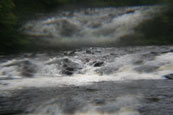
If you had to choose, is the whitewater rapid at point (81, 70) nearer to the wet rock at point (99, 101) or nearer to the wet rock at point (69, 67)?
the wet rock at point (69, 67)

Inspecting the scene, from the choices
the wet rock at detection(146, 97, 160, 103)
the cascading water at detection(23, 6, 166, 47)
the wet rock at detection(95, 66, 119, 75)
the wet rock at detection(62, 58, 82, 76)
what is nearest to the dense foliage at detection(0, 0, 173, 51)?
the cascading water at detection(23, 6, 166, 47)

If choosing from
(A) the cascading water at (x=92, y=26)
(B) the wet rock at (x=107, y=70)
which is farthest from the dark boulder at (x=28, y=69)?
Answer: (A) the cascading water at (x=92, y=26)

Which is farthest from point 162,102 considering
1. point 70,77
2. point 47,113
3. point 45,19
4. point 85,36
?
point 45,19

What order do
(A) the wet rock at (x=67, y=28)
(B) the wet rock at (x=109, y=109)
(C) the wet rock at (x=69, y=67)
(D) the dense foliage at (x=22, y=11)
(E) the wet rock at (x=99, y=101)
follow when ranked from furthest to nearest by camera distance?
(A) the wet rock at (x=67, y=28), (D) the dense foliage at (x=22, y=11), (C) the wet rock at (x=69, y=67), (E) the wet rock at (x=99, y=101), (B) the wet rock at (x=109, y=109)

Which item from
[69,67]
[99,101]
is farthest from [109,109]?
[69,67]

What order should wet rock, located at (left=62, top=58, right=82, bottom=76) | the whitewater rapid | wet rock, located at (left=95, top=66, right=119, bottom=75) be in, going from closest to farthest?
the whitewater rapid < wet rock, located at (left=95, top=66, right=119, bottom=75) < wet rock, located at (left=62, top=58, right=82, bottom=76)

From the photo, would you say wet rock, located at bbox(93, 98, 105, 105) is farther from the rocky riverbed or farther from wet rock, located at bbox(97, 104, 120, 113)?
wet rock, located at bbox(97, 104, 120, 113)

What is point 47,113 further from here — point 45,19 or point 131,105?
point 45,19

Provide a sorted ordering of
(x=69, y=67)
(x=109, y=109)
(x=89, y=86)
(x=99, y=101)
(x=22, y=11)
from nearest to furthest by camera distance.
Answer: (x=109, y=109) → (x=99, y=101) → (x=89, y=86) → (x=69, y=67) → (x=22, y=11)

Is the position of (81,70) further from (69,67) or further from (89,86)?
(89,86)
